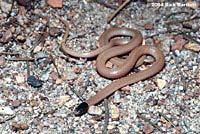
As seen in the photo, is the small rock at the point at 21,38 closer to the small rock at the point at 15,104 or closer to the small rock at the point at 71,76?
the small rock at the point at 71,76

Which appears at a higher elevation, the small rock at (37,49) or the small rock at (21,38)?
the small rock at (21,38)

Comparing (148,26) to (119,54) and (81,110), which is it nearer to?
(119,54)

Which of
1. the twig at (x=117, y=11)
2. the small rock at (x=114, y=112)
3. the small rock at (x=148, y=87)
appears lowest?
the small rock at (x=114, y=112)

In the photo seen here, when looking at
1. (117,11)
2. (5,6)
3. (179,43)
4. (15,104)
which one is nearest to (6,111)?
(15,104)

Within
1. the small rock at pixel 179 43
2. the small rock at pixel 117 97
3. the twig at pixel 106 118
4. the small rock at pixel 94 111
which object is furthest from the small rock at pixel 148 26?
the small rock at pixel 94 111

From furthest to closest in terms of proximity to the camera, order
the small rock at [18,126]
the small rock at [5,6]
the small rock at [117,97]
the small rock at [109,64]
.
Answer: the small rock at [5,6] → the small rock at [109,64] → the small rock at [117,97] → the small rock at [18,126]

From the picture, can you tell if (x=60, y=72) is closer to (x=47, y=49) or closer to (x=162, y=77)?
(x=47, y=49)

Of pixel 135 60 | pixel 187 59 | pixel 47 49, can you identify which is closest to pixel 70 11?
pixel 47 49
